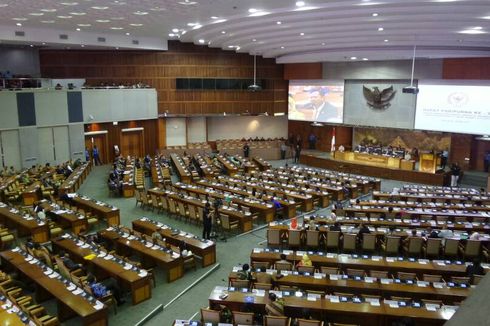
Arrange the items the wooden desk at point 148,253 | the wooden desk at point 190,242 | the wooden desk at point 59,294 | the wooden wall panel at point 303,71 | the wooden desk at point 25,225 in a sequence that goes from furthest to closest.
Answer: the wooden wall panel at point 303,71
the wooden desk at point 25,225
the wooden desk at point 190,242
the wooden desk at point 148,253
the wooden desk at point 59,294

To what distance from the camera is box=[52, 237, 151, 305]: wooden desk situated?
9.55 m

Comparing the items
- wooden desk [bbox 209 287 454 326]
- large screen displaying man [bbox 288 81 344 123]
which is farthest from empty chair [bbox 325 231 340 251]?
large screen displaying man [bbox 288 81 344 123]

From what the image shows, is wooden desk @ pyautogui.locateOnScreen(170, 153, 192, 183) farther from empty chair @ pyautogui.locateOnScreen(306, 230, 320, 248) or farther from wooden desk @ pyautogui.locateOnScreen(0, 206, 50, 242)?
empty chair @ pyautogui.locateOnScreen(306, 230, 320, 248)

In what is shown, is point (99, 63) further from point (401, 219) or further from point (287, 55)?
point (401, 219)

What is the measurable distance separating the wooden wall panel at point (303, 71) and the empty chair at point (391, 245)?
63.0 feet

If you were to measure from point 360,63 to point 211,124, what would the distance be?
12.1m

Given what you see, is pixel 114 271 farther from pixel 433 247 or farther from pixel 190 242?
pixel 433 247

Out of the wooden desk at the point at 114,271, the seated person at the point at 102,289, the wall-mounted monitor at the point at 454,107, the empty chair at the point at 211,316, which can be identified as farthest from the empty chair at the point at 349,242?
the wall-mounted monitor at the point at 454,107

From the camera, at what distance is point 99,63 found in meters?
27.5

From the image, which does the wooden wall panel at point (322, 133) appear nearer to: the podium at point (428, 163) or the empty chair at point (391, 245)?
the podium at point (428, 163)

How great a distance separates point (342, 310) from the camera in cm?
789

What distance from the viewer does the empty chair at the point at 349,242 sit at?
12159 mm

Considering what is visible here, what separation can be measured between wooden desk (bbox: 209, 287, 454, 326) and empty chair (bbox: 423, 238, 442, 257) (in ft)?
13.7

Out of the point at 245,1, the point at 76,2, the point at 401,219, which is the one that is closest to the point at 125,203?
the point at 76,2
